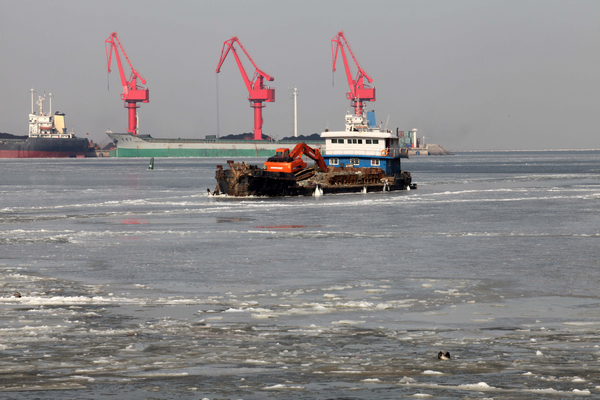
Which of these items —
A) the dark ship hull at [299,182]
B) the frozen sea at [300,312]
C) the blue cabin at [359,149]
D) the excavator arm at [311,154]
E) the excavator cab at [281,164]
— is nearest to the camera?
the frozen sea at [300,312]

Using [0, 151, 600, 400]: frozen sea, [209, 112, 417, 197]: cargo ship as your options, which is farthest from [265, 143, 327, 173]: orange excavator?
[0, 151, 600, 400]: frozen sea

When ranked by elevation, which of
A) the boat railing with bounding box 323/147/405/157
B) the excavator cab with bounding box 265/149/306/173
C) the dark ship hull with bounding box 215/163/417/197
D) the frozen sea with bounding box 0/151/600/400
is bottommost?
the frozen sea with bounding box 0/151/600/400

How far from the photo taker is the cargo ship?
57.0 m

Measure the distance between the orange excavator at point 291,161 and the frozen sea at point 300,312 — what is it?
2814 centimetres

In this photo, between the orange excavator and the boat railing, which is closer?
the orange excavator

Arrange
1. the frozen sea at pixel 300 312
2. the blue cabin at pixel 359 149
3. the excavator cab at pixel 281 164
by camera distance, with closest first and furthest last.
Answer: the frozen sea at pixel 300 312 → the excavator cab at pixel 281 164 → the blue cabin at pixel 359 149

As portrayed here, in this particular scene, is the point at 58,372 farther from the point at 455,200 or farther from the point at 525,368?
the point at 455,200

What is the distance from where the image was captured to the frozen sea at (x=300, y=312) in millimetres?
9508

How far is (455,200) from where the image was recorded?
2031 inches

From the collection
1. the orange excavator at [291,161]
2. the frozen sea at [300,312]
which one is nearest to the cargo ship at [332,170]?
the orange excavator at [291,161]

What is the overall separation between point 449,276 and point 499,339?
6892 millimetres

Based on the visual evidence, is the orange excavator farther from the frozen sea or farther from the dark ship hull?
the frozen sea

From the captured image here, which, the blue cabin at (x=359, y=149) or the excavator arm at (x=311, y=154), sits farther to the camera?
the blue cabin at (x=359, y=149)

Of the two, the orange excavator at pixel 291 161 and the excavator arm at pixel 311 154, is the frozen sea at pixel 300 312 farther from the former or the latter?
the excavator arm at pixel 311 154
